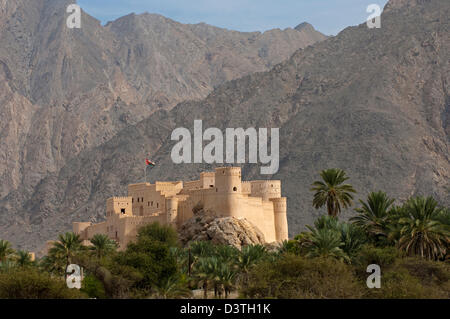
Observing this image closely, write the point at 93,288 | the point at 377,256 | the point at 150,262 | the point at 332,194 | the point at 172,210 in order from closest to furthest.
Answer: the point at 377,256, the point at 93,288, the point at 150,262, the point at 332,194, the point at 172,210

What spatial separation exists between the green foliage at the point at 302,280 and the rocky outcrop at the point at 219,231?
101 ft

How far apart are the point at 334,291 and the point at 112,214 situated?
56.5 meters

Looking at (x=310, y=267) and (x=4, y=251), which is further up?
(x=4, y=251)

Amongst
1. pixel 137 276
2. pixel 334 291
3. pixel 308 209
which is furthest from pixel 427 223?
pixel 308 209

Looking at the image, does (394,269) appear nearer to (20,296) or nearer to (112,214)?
(20,296)

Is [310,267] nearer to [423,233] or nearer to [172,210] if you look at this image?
[423,233]

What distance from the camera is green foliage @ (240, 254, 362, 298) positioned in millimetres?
60125

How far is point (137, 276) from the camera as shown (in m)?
70.0

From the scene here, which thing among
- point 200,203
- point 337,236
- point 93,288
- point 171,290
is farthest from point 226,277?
point 200,203

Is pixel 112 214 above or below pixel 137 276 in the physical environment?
above

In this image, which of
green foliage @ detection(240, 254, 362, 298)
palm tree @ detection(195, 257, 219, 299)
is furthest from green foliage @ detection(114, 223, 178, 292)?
green foliage @ detection(240, 254, 362, 298)

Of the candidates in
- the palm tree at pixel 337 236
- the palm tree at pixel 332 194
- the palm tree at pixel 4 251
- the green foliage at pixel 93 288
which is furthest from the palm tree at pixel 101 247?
the palm tree at pixel 337 236

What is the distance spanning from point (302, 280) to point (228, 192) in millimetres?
40760

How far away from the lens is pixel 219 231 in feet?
326
